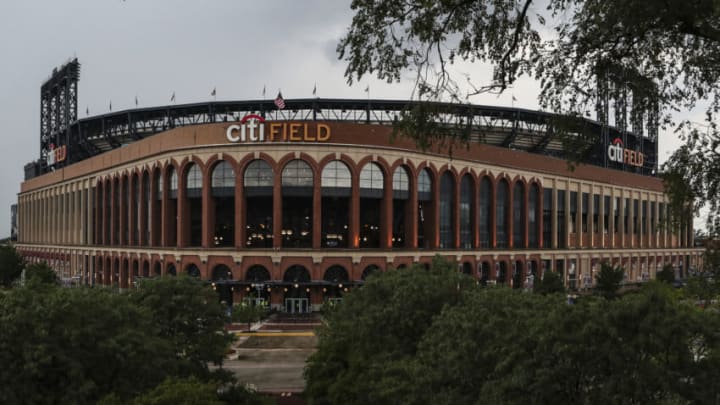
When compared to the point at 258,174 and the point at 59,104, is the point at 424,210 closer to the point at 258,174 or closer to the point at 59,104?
the point at 258,174

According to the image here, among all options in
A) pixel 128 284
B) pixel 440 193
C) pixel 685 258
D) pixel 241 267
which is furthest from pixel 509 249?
pixel 685 258

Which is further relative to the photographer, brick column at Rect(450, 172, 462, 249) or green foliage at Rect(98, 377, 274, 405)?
brick column at Rect(450, 172, 462, 249)

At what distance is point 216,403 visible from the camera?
21.5m

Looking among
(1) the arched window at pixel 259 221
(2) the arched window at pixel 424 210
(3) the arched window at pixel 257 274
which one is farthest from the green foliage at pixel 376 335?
(2) the arched window at pixel 424 210

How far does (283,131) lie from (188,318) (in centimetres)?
4670

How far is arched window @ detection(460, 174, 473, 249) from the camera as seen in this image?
92.0 meters

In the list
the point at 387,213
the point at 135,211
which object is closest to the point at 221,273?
the point at 387,213

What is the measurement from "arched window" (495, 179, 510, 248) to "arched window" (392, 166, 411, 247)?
1791 cm

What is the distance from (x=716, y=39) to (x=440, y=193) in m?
75.2

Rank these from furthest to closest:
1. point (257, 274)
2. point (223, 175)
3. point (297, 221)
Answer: point (297, 221) → point (223, 175) → point (257, 274)

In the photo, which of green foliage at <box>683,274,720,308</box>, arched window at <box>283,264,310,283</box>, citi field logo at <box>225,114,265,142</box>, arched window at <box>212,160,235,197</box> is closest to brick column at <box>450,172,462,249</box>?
arched window at <box>283,264,310,283</box>

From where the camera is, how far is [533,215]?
10450cm

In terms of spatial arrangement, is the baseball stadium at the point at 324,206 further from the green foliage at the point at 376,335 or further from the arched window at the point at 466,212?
the green foliage at the point at 376,335

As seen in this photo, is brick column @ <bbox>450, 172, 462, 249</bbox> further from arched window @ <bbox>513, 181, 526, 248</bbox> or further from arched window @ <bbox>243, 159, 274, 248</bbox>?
arched window @ <bbox>243, 159, 274, 248</bbox>
